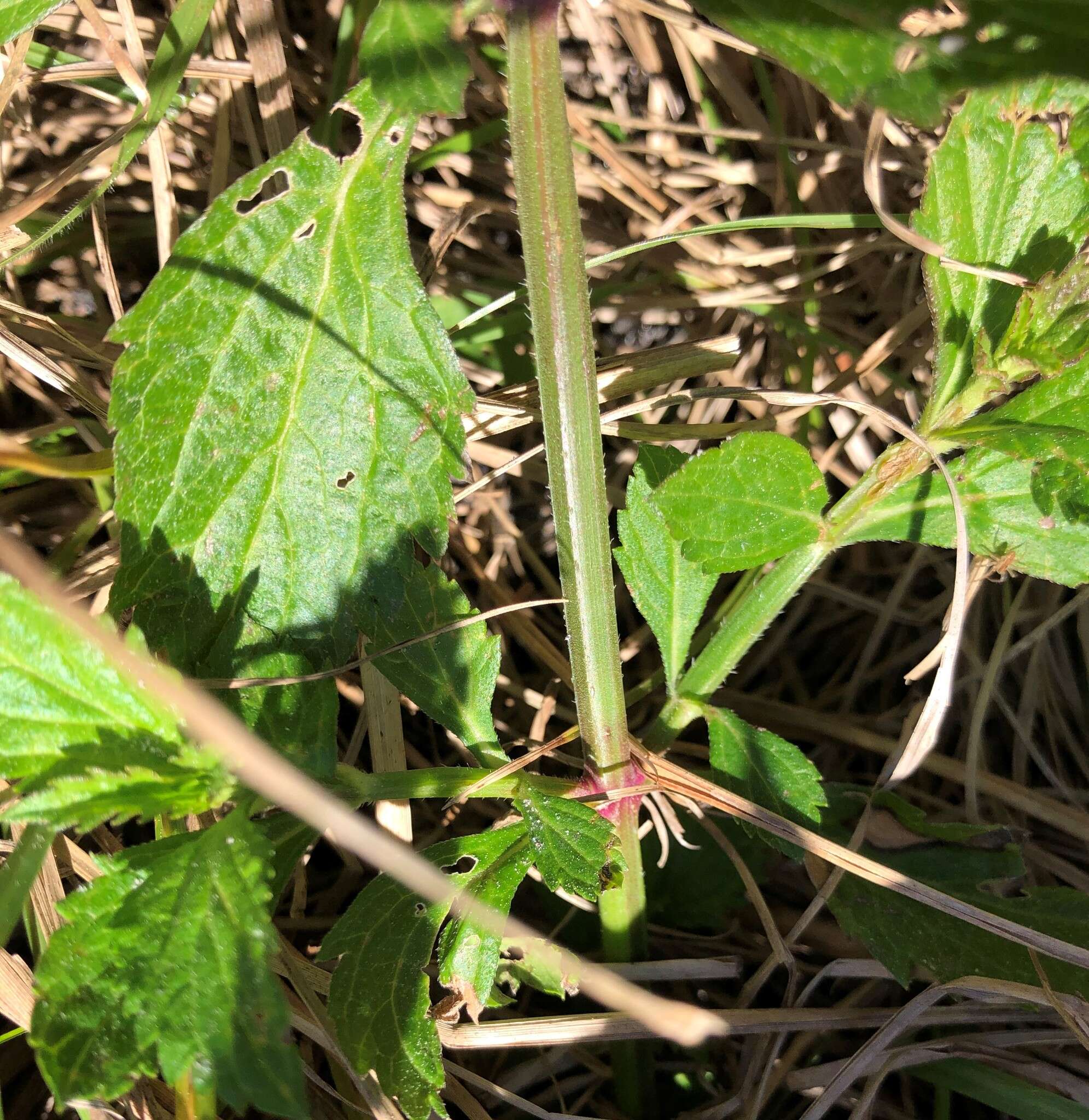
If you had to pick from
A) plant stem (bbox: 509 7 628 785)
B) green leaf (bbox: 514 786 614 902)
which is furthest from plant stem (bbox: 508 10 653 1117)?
green leaf (bbox: 514 786 614 902)

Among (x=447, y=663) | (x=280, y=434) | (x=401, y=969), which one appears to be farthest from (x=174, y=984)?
(x=280, y=434)

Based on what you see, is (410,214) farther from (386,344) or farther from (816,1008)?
(816,1008)

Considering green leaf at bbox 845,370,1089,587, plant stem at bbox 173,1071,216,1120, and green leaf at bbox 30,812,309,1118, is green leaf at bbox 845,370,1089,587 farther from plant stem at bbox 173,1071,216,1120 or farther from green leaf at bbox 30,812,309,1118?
plant stem at bbox 173,1071,216,1120

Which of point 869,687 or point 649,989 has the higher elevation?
point 649,989

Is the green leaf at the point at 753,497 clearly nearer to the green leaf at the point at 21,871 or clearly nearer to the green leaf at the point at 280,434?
the green leaf at the point at 280,434

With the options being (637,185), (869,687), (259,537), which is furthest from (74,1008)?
(637,185)

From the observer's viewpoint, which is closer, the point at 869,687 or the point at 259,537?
the point at 259,537
